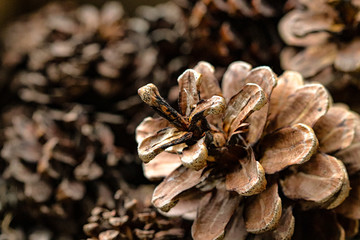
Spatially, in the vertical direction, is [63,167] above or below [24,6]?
below

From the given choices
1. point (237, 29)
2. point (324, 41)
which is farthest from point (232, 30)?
point (324, 41)

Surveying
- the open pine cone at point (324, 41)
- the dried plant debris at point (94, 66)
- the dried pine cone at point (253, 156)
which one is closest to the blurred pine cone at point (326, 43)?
the open pine cone at point (324, 41)

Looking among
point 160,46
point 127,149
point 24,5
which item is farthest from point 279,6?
point 24,5

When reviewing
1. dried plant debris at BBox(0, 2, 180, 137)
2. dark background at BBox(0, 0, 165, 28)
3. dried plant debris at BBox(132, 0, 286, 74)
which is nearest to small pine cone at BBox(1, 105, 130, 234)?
dried plant debris at BBox(0, 2, 180, 137)

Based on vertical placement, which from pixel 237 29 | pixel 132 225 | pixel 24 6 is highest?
pixel 24 6

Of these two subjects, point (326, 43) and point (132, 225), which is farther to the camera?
point (326, 43)

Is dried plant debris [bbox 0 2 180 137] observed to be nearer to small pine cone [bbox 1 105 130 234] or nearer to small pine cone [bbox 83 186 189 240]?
small pine cone [bbox 1 105 130 234]

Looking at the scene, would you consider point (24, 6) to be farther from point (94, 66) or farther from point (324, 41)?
point (324, 41)
